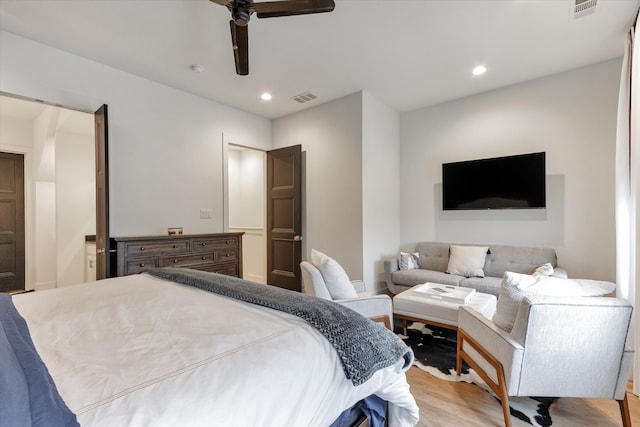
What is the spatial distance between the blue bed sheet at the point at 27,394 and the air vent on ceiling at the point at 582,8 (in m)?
3.70

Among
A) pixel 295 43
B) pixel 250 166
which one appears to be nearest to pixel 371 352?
pixel 295 43

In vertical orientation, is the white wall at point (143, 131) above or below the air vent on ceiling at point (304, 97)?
below

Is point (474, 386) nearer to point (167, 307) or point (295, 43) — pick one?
point (167, 307)

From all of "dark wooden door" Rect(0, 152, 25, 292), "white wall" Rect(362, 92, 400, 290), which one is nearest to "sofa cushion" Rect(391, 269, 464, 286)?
"white wall" Rect(362, 92, 400, 290)

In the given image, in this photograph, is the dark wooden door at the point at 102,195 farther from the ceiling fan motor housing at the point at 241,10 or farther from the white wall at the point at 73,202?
the white wall at the point at 73,202

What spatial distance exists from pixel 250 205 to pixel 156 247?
2.52m

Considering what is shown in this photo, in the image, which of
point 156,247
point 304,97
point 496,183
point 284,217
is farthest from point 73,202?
point 496,183

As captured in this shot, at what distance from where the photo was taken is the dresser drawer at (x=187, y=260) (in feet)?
10.6

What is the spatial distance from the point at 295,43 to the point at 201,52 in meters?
0.96

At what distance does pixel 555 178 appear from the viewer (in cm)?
349

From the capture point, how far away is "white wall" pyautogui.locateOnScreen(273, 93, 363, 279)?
12.7 ft

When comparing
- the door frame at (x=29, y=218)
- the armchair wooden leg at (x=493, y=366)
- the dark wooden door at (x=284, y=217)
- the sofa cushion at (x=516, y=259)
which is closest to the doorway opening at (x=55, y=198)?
the door frame at (x=29, y=218)

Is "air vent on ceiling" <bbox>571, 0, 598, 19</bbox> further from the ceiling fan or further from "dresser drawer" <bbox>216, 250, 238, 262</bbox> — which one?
"dresser drawer" <bbox>216, 250, 238, 262</bbox>

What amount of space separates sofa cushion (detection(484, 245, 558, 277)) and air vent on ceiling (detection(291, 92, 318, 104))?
3.09m
